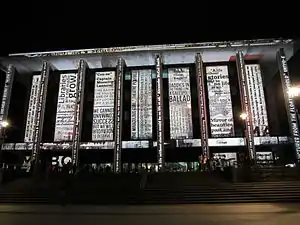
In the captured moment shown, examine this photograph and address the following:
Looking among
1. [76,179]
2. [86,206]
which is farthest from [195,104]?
[86,206]

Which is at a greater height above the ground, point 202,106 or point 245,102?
point 245,102

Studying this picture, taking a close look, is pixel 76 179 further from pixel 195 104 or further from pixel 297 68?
pixel 297 68

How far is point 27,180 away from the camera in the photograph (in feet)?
55.0

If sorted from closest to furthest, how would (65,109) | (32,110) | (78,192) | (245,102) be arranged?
(78,192) < (245,102) < (65,109) < (32,110)

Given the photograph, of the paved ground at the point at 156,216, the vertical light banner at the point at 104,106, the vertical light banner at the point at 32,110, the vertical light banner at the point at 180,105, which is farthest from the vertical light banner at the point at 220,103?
the vertical light banner at the point at 32,110

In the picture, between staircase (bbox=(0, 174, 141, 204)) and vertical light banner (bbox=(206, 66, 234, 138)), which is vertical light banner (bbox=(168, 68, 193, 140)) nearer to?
vertical light banner (bbox=(206, 66, 234, 138))

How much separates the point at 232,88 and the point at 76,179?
17.8 metres

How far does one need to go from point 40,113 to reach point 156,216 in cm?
1972

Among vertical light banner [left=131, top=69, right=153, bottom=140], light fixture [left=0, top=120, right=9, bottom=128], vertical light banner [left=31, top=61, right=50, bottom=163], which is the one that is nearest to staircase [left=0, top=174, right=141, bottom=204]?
vertical light banner [left=31, top=61, right=50, bottom=163]

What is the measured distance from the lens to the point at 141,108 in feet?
87.9

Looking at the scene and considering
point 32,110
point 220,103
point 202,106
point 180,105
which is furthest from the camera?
point 32,110

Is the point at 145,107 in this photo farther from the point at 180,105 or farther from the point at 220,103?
the point at 220,103

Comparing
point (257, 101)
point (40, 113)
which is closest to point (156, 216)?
point (257, 101)

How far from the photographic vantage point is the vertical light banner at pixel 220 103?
1006 inches
